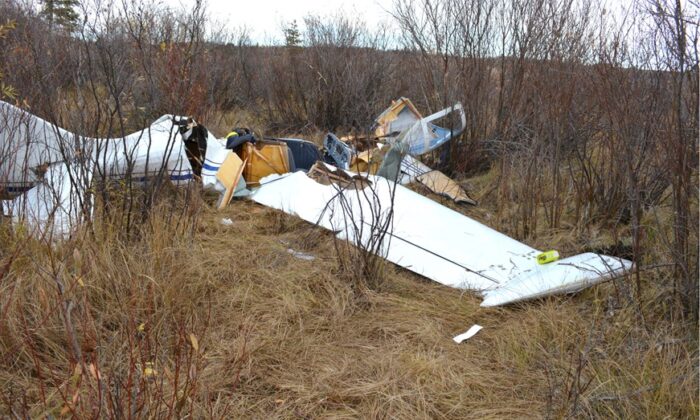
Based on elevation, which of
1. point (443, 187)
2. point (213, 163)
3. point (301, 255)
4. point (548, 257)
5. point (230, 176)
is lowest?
point (301, 255)

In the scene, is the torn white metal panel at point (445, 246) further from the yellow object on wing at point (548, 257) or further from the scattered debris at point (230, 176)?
the scattered debris at point (230, 176)

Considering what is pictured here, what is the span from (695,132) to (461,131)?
3521 millimetres

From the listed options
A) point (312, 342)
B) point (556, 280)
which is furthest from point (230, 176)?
point (556, 280)

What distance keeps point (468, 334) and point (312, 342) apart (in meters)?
0.82

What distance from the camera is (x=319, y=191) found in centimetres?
459

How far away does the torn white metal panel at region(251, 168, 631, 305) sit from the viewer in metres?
2.97

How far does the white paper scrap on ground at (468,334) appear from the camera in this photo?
2.65 metres

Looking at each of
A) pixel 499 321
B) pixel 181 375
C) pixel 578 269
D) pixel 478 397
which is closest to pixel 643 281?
pixel 578 269

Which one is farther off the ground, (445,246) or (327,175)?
(327,175)

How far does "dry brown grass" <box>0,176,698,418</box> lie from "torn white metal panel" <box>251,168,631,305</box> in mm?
122

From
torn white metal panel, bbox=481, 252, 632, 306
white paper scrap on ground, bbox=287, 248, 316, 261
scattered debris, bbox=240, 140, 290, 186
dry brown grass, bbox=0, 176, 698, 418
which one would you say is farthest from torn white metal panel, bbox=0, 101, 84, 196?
torn white metal panel, bbox=481, 252, 632, 306

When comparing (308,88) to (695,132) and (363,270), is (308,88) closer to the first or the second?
(363,270)

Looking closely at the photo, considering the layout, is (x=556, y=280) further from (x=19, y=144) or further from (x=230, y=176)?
(x=19, y=144)

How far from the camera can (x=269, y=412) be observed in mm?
2049
